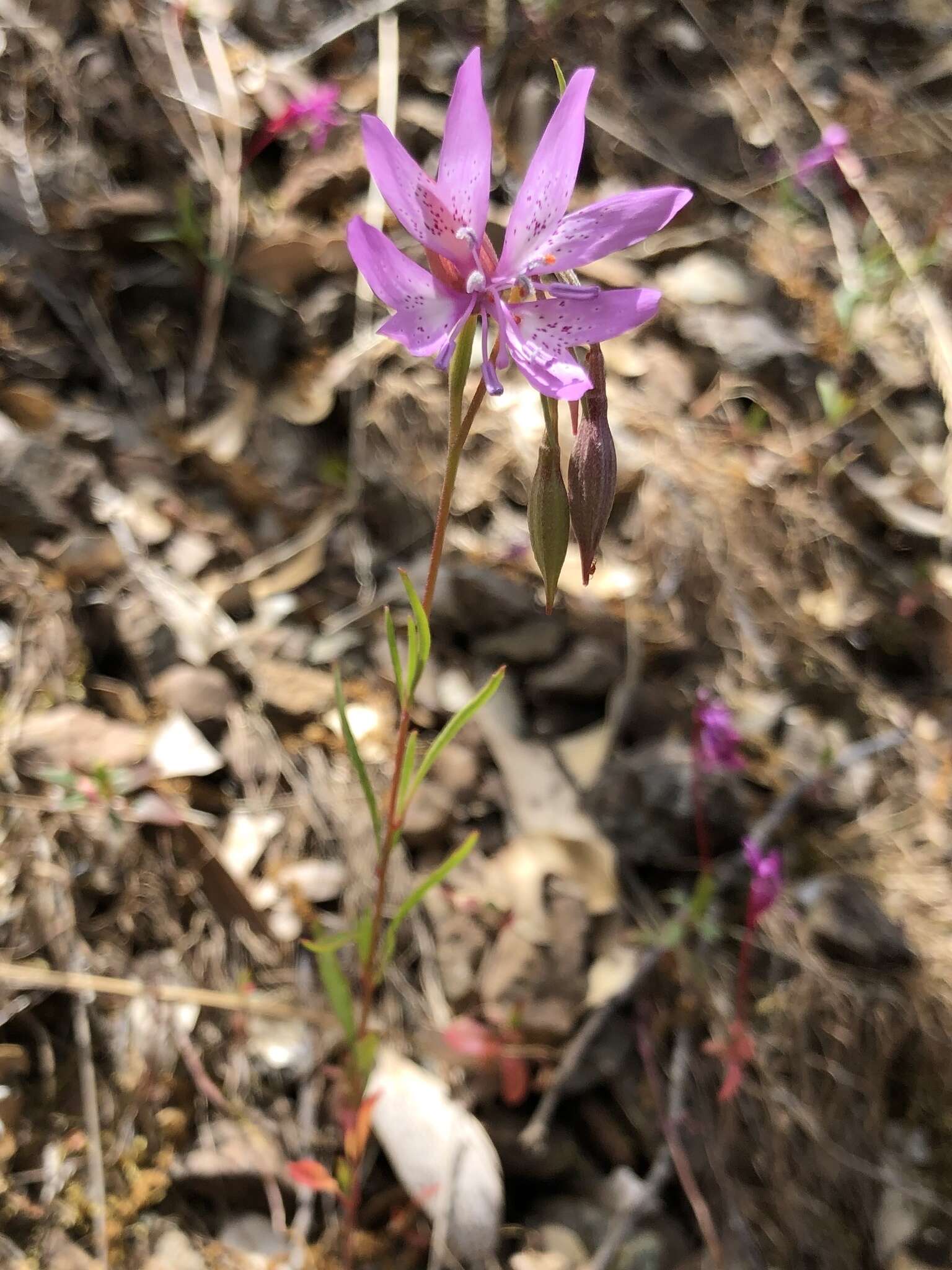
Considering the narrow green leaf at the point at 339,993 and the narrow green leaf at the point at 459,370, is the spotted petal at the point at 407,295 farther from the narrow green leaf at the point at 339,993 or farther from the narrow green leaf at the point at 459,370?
the narrow green leaf at the point at 339,993

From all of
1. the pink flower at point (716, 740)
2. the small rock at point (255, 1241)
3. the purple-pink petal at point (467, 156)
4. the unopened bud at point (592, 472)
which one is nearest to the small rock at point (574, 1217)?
the small rock at point (255, 1241)

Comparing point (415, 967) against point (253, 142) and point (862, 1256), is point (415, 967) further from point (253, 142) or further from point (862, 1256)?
point (253, 142)

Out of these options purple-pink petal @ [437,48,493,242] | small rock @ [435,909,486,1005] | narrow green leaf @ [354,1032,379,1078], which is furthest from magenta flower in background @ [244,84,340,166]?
narrow green leaf @ [354,1032,379,1078]

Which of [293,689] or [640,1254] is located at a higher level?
[293,689]

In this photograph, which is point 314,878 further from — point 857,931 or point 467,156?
point 467,156

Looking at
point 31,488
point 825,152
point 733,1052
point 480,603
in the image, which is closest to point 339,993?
point 733,1052

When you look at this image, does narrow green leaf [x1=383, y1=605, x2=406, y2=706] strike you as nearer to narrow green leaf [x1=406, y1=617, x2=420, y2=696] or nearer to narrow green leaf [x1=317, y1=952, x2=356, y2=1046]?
narrow green leaf [x1=406, y1=617, x2=420, y2=696]

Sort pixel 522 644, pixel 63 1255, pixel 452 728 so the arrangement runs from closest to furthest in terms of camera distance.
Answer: pixel 452 728
pixel 63 1255
pixel 522 644
